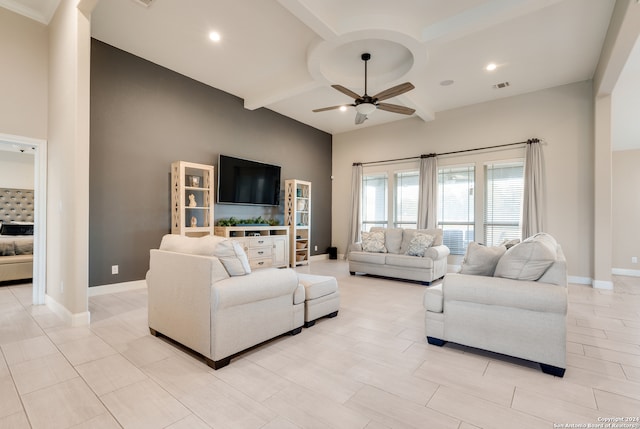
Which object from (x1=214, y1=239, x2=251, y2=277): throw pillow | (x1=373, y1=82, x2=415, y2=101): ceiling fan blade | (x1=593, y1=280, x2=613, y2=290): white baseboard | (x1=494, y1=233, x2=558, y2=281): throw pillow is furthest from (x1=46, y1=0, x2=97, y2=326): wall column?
(x1=593, y1=280, x2=613, y2=290): white baseboard

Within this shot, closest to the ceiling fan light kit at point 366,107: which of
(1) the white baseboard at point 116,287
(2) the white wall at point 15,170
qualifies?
(1) the white baseboard at point 116,287

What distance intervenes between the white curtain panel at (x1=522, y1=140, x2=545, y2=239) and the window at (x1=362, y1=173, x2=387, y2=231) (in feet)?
9.88

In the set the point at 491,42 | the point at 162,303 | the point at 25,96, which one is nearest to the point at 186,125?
the point at 25,96

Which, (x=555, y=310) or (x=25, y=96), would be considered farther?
(x=25, y=96)

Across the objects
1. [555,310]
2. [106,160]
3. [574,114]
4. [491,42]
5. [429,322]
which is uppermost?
[491,42]

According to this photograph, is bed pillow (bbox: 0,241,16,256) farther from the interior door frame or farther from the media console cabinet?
the media console cabinet

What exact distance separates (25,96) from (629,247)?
10900mm

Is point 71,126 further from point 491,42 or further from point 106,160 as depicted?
point 491,42

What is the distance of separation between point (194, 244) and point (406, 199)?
5768 millimetres

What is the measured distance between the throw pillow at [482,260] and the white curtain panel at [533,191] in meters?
3.44

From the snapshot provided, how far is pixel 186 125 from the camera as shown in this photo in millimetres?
5199

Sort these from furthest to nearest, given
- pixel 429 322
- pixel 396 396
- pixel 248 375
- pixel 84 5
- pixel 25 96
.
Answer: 1. pixel 25 96
2. pixel 84 5
3. pixel 429 322
4. pixel 248 375
5. pixel 396 396

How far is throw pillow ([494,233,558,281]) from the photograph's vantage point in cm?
234

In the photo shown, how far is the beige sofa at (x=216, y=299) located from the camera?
2203mm
